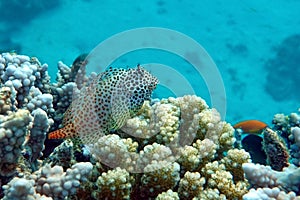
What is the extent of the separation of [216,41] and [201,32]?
1.43 meters

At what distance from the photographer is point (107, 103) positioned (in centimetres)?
320

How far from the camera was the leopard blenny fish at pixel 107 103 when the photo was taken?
3.09m

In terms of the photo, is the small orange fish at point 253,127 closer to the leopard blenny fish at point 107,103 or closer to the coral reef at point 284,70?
the leopard blenny fish at point 107,103

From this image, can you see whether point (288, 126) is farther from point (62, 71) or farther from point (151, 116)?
point (62, 71)

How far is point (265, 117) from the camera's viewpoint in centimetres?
2789

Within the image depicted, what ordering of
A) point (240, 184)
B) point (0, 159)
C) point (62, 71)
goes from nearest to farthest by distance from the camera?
point (0, 159), point (240, 184), point (62, 71)

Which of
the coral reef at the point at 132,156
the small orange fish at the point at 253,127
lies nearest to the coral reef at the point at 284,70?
the small orange fish at the point at 253,127

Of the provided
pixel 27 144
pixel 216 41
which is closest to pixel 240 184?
pixel 27 144

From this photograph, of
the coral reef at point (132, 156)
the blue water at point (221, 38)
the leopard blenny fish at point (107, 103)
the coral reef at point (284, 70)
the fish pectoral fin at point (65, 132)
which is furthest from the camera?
the blue water at point (221, 38)

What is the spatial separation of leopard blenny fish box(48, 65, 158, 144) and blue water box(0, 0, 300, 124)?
75.8 feet

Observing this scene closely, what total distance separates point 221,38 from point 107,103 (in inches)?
979

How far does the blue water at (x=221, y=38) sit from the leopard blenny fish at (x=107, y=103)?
910 inches

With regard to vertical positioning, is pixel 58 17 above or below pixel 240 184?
above

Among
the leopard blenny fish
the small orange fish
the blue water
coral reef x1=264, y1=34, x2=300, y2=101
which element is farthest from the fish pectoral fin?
coral reef x1=264, y1=34, x2=300, y2=101
